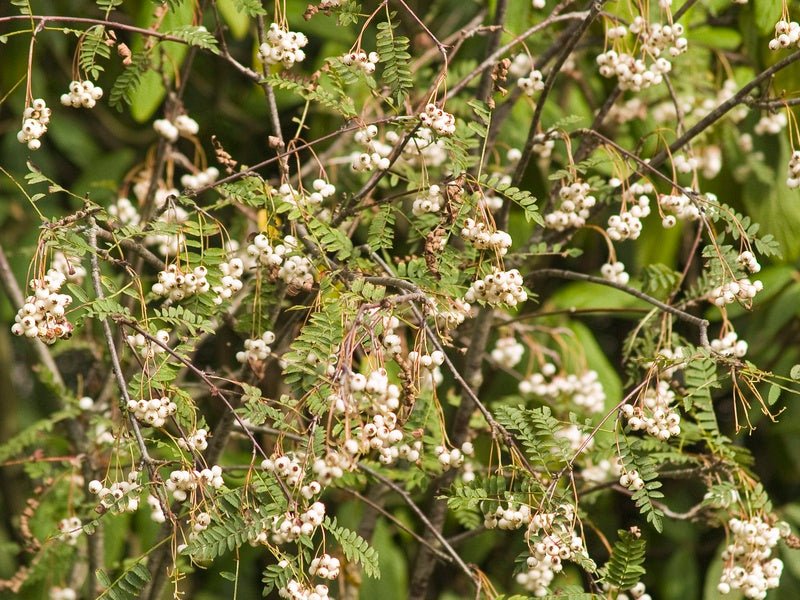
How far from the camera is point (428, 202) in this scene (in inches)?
42.9

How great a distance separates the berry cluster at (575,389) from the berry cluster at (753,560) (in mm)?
432

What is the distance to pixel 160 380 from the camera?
0.99m

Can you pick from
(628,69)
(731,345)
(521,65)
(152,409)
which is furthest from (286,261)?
(521,65)

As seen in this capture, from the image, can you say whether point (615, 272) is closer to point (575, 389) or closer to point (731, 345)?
point (731, 345)

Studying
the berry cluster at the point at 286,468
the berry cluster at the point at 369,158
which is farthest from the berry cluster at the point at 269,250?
the berry cluster at the point at 286,468

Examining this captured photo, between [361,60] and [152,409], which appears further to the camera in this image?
[361,60]

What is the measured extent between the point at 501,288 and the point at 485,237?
0.21 ft

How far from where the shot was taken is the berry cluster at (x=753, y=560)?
1.16 metres

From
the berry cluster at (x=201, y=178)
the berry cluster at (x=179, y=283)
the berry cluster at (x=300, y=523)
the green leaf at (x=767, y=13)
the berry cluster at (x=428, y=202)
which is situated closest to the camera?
the berry cluster at (x=300, y=523)

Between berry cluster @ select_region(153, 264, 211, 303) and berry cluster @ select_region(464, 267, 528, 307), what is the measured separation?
0.27 meters

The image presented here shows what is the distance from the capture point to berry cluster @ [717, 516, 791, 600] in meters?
1.16

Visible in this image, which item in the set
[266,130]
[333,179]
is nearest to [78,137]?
[266,130]

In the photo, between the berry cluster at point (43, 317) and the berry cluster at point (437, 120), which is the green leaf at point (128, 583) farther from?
the berry cluster at point (437, 120)

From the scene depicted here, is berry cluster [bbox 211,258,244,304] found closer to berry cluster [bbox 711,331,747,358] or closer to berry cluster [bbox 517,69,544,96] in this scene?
berry cluster [bbox 517,69,544,96]
